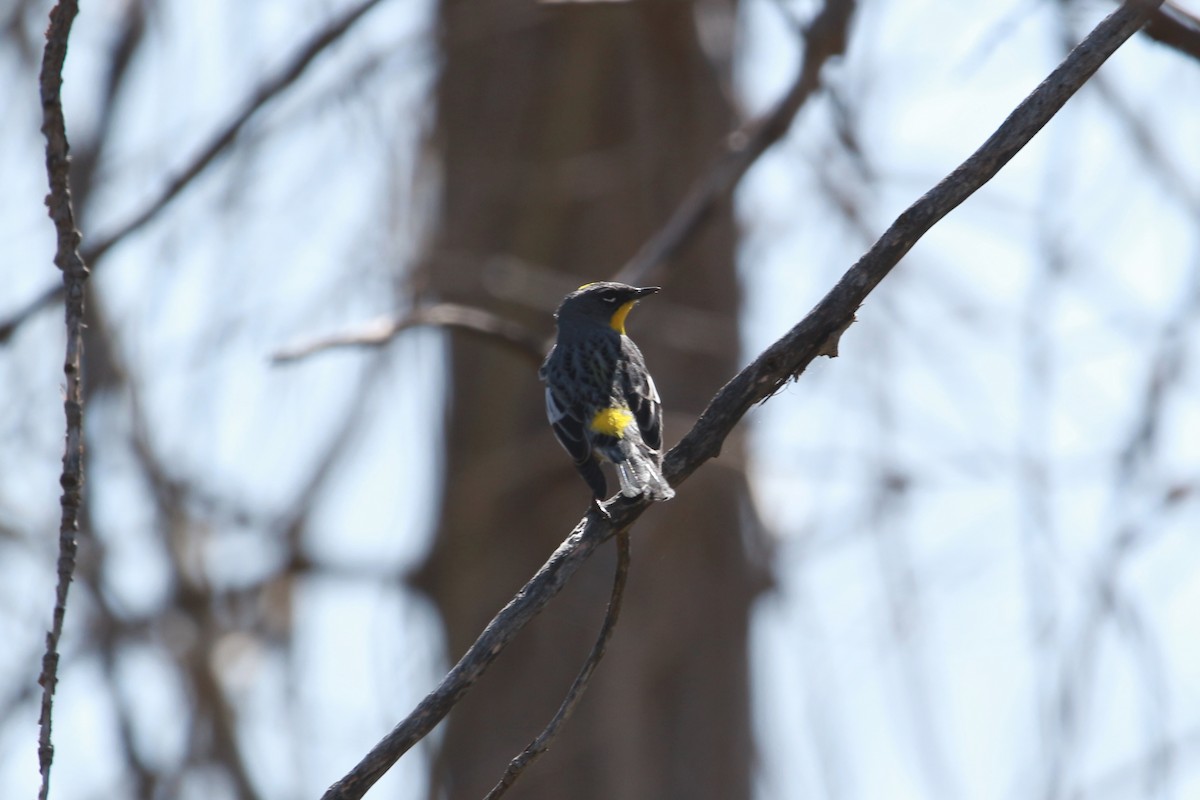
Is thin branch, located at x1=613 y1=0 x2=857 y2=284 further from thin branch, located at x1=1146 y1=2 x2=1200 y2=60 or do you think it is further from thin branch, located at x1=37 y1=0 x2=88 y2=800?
thin branch, located at x1=37 y1=0 x2=88 y2=800

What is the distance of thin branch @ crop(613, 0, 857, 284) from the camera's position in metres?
4.49

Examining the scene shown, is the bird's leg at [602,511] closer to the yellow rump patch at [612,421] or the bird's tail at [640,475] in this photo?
the bird's tail at [640,475]

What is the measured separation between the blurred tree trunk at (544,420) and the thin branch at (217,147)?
6.93 ft

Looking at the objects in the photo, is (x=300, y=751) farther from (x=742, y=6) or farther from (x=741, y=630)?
(x=742, y=6)

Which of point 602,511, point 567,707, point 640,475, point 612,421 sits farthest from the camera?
point 612,421

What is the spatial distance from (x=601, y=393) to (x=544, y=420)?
2797 millimetres

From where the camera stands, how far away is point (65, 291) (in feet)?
6.78

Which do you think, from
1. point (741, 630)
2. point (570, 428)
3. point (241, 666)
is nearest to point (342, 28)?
point (570, 428)

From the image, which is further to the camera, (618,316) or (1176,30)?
(618,316)

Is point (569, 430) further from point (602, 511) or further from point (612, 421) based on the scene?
point (602, 511)

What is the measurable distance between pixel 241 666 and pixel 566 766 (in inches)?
69.0

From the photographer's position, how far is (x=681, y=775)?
22.3ft

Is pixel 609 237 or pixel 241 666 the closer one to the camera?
pixel 241 666

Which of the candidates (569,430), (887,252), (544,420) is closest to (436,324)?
(569,430)
